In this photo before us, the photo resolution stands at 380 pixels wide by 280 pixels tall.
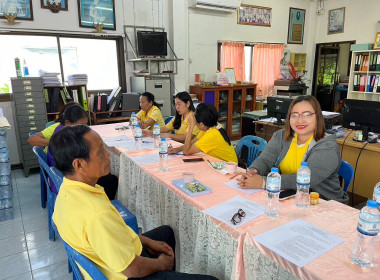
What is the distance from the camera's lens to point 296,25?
22.8 ft

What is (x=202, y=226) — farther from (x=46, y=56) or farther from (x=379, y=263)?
(x=46, y=56)

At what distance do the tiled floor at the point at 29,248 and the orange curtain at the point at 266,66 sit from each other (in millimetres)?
5241

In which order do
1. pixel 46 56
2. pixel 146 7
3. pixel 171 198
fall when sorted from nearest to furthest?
pixel 171 198 → pixel 46 56 → pixel 146 7

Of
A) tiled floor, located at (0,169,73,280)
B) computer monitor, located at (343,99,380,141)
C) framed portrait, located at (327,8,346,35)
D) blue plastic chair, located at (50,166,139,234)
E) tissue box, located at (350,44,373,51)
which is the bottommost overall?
tiled floor, located at (0,169,73,280)

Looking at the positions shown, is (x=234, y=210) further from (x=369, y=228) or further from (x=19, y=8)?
(x=19, y=8)

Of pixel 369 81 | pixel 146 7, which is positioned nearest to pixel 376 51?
pixel 369 81

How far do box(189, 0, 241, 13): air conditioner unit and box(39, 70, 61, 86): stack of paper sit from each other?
2.92 meters

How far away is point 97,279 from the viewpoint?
0.94m

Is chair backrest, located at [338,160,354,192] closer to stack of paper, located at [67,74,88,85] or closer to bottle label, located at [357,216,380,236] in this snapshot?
bottle label, located at [357,216,380,236]

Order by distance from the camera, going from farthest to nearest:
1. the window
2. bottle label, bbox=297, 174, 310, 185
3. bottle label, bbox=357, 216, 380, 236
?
the window < bottle label, bbox=297, 174, 310, 185 < bottle label, bbox=357, 216, 380, 236

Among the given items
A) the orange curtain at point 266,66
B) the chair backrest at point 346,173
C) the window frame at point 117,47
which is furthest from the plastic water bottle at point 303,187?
the orange curtain at point 266,66

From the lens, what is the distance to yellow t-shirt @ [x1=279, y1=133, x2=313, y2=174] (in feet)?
5.85

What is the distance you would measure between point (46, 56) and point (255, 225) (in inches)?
176

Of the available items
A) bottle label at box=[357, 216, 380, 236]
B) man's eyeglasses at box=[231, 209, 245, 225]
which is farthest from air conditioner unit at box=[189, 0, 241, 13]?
bottle label at box=[357, 216, 380, 236]
